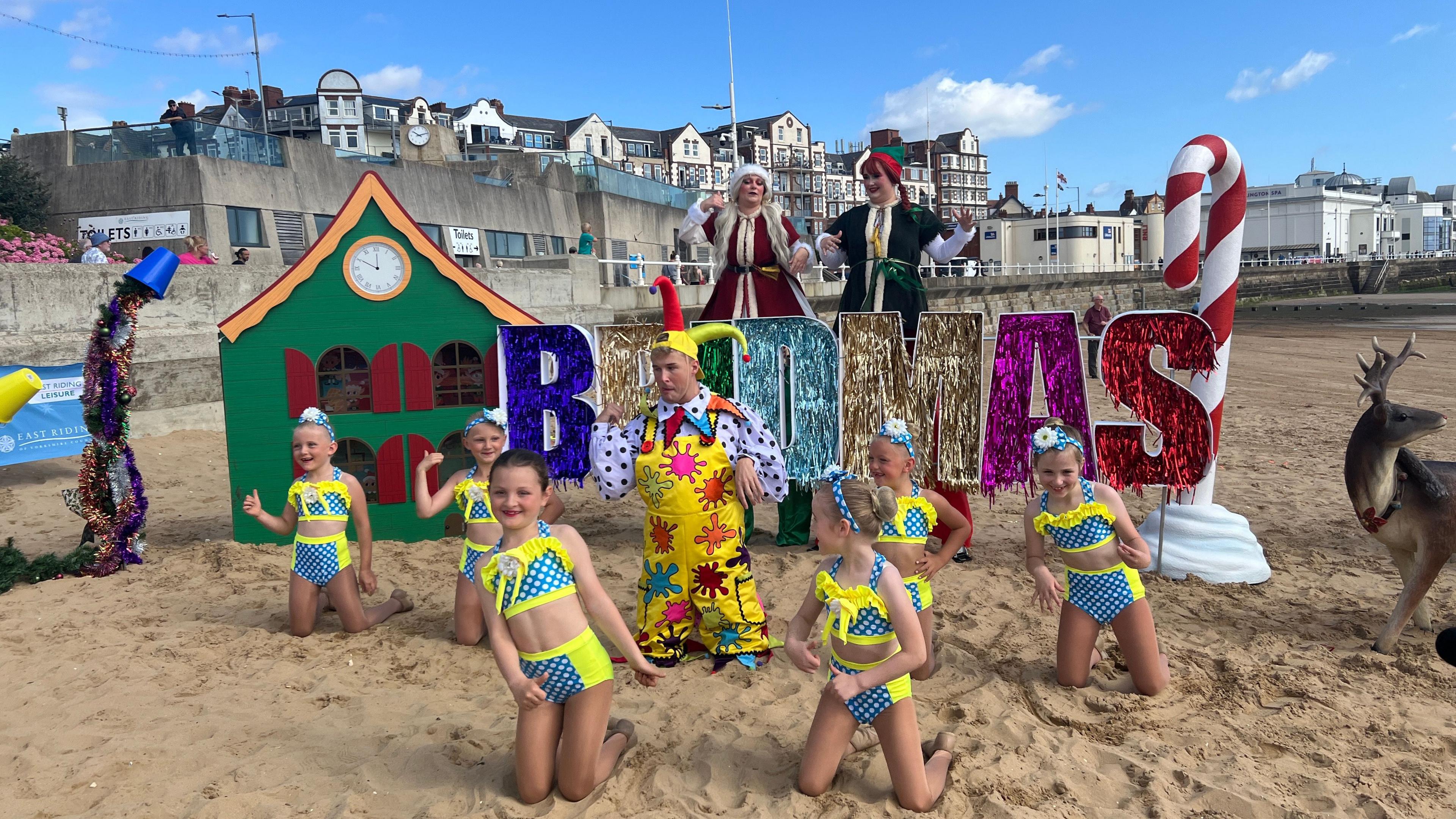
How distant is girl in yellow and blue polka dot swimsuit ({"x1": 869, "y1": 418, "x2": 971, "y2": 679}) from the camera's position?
4.32 meters

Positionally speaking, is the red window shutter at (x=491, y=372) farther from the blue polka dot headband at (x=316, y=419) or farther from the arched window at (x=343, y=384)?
the blue polka dot headband at (x=316, y=419)

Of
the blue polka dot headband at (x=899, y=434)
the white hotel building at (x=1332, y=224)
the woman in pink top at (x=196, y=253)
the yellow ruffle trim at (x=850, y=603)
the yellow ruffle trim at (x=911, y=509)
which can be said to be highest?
the white hotel building at (x=1332, y=224)

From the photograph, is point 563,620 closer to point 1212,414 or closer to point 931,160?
point 1212,414

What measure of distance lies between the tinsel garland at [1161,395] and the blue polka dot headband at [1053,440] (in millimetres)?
1687

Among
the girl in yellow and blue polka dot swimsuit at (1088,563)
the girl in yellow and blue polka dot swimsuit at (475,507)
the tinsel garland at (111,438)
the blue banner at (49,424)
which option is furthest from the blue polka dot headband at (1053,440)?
the blue banner at (49,424)

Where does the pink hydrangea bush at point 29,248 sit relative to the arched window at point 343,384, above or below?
above

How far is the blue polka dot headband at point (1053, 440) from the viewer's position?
171 inches

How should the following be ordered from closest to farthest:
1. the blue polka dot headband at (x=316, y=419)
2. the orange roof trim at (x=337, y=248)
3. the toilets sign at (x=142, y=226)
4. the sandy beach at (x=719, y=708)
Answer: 1. the sandy beach at (x=719, y=708)
2. the blue polka dot headband at (x=316, y=419)
3. the orange roof trim at (x=337, y=248)
4. the toilets sign at (x=142, y=226)

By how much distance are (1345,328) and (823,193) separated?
55.9 meters

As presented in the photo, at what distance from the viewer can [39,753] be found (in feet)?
13.2

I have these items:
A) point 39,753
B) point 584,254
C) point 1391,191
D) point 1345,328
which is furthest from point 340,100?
point 1391,191

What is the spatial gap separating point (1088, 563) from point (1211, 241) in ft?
10.3

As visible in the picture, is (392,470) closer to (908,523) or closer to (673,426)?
(673,426)

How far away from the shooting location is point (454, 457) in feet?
25.1
